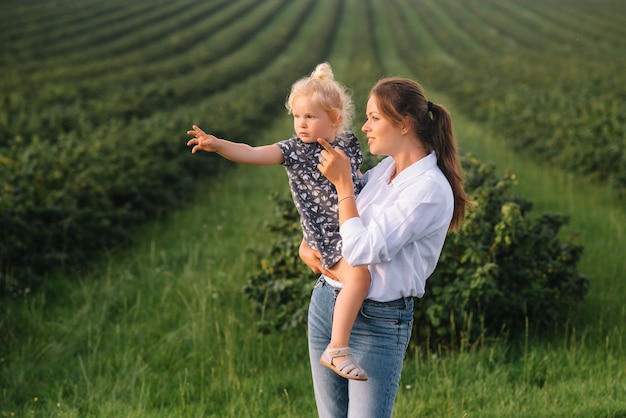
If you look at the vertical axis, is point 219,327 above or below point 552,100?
below

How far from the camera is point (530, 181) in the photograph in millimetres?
10250

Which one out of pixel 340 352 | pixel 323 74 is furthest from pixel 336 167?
pixel 340 352

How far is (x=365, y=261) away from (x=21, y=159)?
5894 mm

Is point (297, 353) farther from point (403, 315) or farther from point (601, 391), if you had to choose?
point (403, 315)

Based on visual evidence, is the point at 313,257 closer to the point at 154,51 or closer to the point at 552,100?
the point at 552,100

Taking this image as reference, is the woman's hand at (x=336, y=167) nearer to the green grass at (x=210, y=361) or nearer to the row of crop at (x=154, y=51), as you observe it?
the green grass at (x=210, y=361)

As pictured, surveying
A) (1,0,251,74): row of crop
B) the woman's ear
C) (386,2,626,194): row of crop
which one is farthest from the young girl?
(1,0,251,74): row of crop

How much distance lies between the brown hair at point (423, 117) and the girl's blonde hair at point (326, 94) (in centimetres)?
14

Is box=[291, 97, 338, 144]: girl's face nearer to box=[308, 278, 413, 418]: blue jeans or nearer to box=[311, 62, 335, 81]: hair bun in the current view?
box=[311, 62, 335, 81]: hair bun

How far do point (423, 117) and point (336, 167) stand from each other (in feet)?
1.12

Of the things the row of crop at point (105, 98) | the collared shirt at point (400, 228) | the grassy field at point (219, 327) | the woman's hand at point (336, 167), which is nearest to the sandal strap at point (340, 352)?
the collared shirt at point (400, 228)

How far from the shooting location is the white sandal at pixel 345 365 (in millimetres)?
2441

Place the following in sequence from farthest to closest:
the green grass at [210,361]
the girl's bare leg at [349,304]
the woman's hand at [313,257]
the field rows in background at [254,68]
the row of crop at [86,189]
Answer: the field rows in background at [254,68]
the row of crop at [86,189]
the green grass at [210,361]
the woman's hand at [313,257]
the girl's bare leg at [349,304]

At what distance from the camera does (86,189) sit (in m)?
7.33
